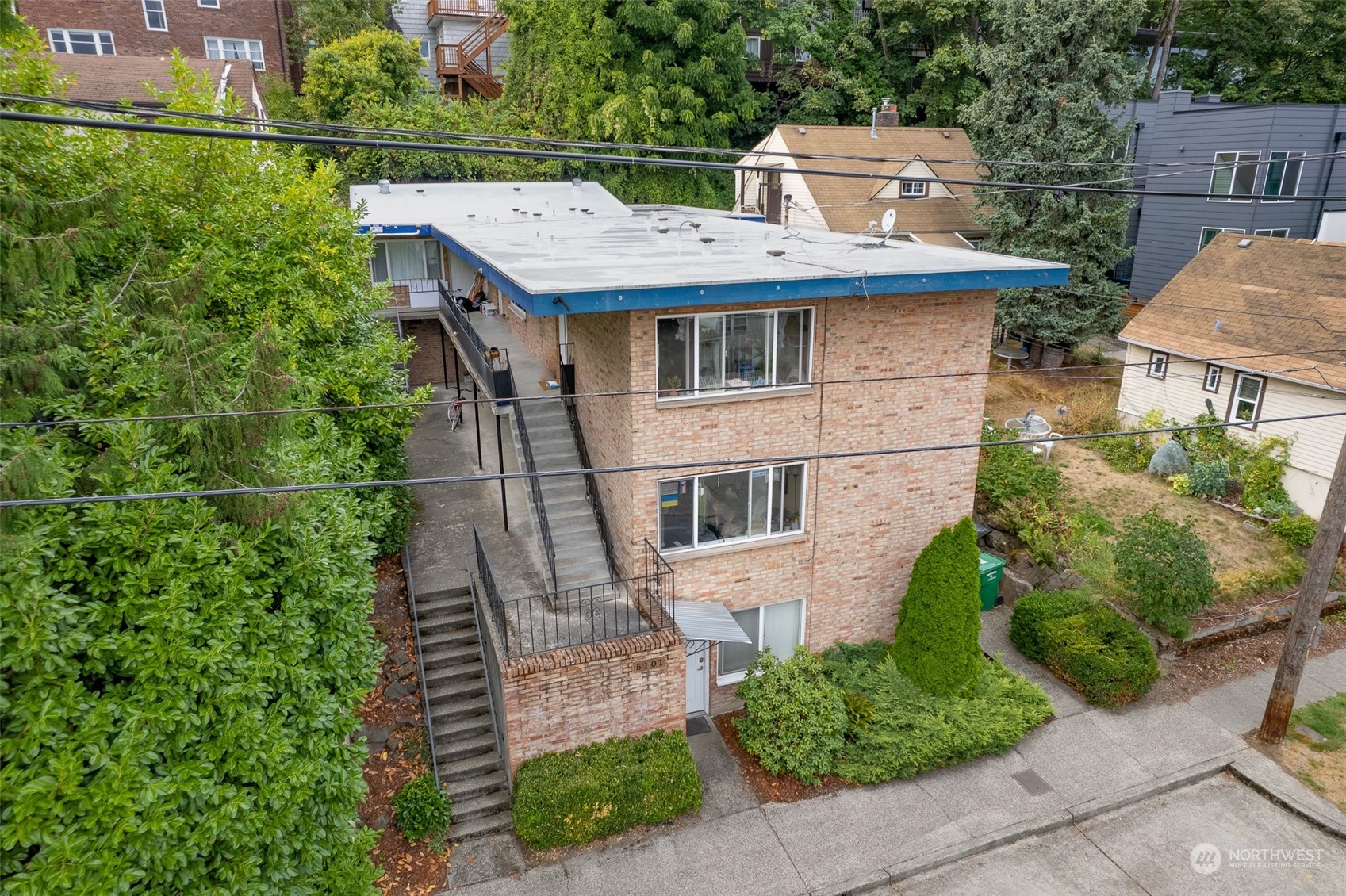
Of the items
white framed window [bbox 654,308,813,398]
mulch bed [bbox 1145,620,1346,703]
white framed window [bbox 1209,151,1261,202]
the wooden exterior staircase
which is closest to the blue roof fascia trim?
white framed window [bbox 654,308,813,398]

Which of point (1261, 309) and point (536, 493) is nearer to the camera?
point (536, 493)

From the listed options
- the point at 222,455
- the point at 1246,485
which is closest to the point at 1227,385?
the point at 1246,485

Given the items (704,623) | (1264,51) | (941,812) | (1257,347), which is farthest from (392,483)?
(1264,51)

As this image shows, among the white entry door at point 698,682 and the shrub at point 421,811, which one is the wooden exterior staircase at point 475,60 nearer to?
the white entry door at point 698,682

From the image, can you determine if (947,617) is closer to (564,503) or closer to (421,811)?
(564,503)

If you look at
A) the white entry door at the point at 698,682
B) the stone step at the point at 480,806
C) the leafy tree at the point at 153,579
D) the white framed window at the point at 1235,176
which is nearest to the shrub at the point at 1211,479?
the white framed window at the point at 1235,176
